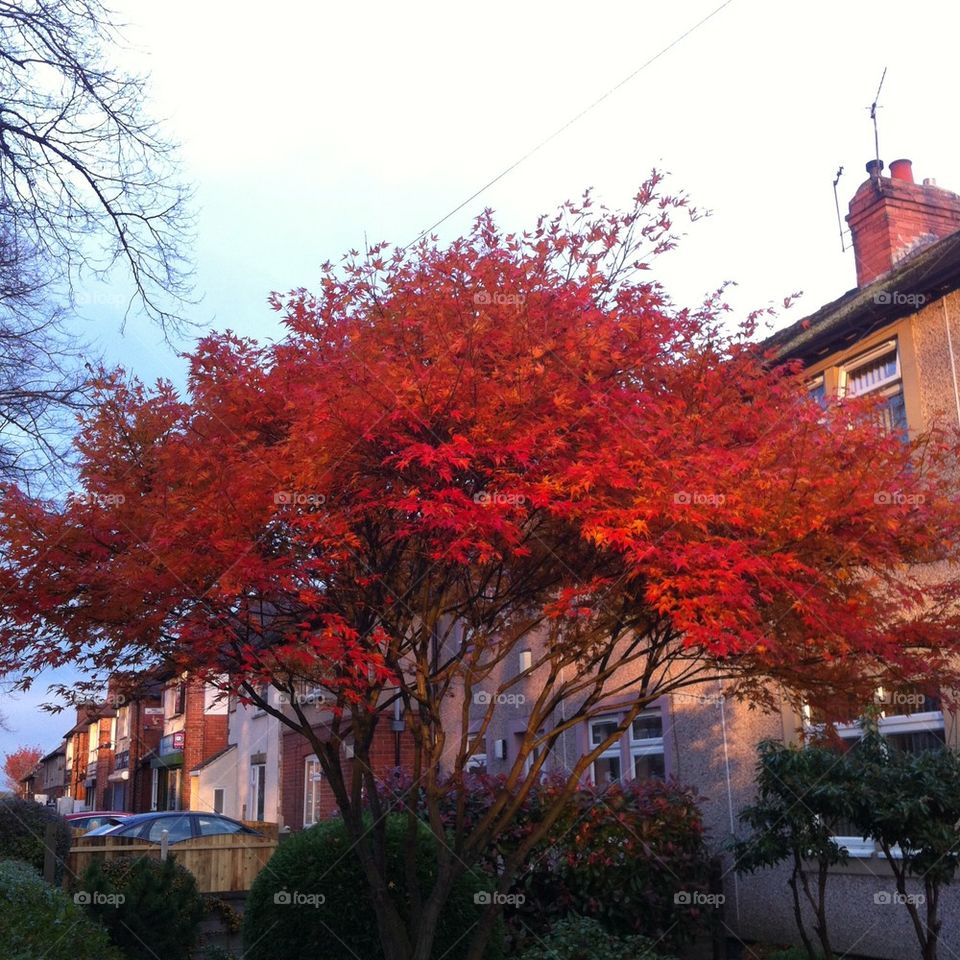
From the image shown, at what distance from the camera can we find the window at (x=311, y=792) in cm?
2464

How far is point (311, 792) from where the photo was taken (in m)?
25.5

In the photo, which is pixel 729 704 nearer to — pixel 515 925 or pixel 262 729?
pixel 515 925

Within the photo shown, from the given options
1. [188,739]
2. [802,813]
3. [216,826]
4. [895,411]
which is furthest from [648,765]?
[188,739]

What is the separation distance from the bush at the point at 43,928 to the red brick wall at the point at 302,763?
12.7 m

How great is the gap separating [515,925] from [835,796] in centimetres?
404

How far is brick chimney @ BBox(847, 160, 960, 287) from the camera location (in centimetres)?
1448

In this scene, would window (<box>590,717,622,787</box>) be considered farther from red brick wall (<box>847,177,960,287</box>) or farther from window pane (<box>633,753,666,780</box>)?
red brick wall (<box>847,177,960,287</box>)

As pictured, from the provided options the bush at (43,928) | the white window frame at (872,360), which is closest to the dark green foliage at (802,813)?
the white window frame at (872,360)

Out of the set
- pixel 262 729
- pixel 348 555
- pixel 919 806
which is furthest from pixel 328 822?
pixel 262 729

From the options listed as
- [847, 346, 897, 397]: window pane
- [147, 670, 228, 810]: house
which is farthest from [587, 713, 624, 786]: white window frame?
[147, 670, 228, 810]: house

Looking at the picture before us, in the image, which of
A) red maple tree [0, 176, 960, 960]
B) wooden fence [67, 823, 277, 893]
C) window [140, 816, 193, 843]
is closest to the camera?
red maple tree [0, 176, 960, 960]

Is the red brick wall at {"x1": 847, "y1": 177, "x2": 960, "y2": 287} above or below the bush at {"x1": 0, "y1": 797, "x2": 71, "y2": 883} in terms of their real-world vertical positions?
above

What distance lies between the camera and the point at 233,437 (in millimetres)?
7859

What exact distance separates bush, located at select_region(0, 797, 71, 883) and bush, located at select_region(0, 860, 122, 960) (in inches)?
246
